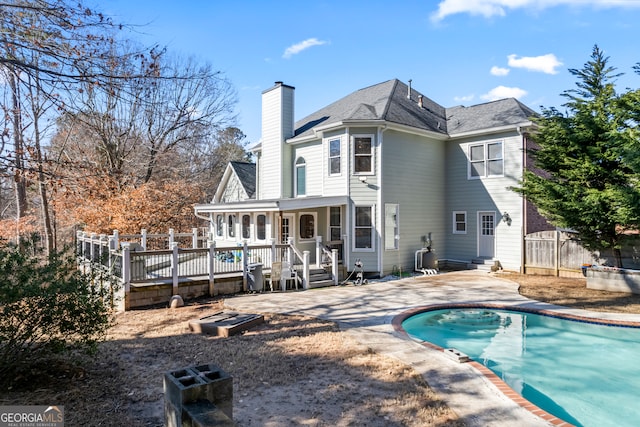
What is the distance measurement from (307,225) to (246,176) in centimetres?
765

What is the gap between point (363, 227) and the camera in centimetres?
1477

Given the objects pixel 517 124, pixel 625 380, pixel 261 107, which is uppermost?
pixel 261 107

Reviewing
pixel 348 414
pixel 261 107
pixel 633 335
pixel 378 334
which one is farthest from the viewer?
pixel 261 107

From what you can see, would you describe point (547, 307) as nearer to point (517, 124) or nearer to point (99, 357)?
point (517, 124)

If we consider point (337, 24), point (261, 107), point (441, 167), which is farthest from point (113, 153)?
point (441, 167)

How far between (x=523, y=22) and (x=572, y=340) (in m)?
10.2

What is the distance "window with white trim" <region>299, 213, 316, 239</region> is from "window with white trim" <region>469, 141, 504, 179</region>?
7.19 meters

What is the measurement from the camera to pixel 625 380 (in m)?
6.26

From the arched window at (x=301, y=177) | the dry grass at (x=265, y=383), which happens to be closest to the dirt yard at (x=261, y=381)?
the dry grass at (x=265, y=383)

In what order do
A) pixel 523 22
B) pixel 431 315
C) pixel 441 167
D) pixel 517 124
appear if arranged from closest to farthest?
pixel 431 315 → pixel 523 22 → pixel 517 124 → pixel 441 167

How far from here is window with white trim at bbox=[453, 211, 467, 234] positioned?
16.6 m

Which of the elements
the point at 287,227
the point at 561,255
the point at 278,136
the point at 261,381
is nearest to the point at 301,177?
the point at 278,136

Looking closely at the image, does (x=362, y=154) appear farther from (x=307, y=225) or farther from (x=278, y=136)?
(x=278, y=136)

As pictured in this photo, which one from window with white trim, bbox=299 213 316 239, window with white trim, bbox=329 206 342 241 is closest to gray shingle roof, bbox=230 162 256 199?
window with white trim, bbox=299 213 316 239
